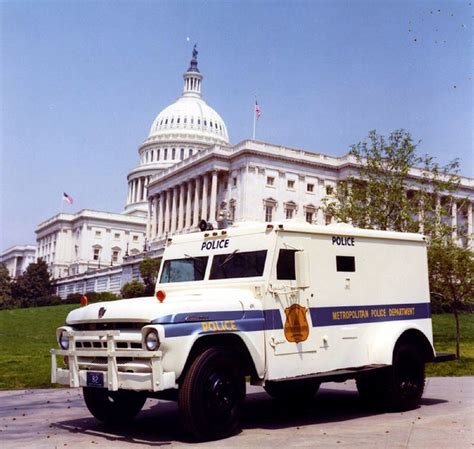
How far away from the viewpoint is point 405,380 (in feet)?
38.2

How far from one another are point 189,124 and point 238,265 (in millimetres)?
136575

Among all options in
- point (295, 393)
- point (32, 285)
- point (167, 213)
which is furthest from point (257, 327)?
point (167, 213)

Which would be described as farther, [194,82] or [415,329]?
[194,82]

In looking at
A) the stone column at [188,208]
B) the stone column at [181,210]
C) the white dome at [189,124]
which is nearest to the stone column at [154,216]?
the stone column at [181,210]

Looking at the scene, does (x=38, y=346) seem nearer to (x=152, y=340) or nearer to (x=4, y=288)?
(x=152, y=340)

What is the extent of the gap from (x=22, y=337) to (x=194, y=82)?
430 ft

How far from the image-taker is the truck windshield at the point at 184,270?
10.8m

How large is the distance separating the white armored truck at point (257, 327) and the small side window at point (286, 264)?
0.02 m

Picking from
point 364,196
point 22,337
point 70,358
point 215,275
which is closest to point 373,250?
point 215,275

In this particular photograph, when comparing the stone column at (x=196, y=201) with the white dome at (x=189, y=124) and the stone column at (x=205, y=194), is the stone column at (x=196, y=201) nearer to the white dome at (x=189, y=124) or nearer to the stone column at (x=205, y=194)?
the stone column at (x=205, y=194)

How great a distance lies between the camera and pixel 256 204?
292ft

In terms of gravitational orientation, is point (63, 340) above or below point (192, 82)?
below

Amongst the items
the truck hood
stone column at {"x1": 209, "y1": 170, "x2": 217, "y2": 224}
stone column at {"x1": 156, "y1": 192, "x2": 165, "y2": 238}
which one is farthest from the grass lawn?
stone column at {"x1": 156, "y1": 192, "x2": 165, "y2": 238}

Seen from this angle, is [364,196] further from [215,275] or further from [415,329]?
[215,275]
